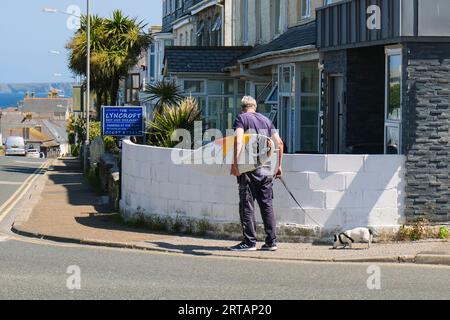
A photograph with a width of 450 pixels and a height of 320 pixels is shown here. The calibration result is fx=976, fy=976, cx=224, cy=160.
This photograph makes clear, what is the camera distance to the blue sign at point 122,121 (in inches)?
840

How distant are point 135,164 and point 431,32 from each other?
5368 millimetres

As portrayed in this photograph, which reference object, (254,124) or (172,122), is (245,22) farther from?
(254,124)

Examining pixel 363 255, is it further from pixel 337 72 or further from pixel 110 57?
pixel 110 57

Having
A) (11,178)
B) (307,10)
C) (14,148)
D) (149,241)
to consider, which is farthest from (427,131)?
(14,148)

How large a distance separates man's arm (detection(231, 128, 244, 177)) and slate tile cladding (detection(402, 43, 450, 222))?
261cm

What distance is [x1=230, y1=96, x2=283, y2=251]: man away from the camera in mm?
12852

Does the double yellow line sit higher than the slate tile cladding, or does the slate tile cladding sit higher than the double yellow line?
the slate tile cladding

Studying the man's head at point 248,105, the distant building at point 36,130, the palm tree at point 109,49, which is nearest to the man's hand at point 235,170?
the man's head at point 248,105

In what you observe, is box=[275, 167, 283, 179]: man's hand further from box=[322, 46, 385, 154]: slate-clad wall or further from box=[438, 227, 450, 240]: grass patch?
box=[322, 46, 385, 154]: slate-clad wall

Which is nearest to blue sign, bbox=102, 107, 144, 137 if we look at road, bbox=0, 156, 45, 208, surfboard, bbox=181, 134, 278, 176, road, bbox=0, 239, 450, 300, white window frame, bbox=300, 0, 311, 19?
road, bbox=0, 156, 45, 208

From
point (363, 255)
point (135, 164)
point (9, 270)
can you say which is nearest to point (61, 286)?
point (9, 270)

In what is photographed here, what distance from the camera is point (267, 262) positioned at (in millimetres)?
12414

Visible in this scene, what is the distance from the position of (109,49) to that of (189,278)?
34.8 m
